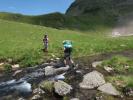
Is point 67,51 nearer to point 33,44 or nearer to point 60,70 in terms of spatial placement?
point 60,70

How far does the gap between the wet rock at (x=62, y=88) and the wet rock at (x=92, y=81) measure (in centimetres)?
131

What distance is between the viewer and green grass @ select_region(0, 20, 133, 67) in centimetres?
4222

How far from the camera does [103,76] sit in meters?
28.8

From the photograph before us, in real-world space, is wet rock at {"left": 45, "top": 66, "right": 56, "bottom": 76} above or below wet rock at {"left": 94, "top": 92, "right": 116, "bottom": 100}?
above

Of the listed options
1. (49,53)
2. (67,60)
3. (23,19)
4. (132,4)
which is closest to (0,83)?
(67,60)

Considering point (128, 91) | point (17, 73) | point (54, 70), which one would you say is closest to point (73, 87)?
point (128, 91)

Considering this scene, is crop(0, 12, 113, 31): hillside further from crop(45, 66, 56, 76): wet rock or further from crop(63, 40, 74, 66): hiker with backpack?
crop(45, 66, 56, 76): wet rock

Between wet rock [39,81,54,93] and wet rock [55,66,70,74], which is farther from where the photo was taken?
wet rock [55,66,70,74]

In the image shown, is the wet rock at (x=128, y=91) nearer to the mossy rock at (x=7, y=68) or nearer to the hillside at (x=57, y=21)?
the mossy rock at (x=7, y=68)

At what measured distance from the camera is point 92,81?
2745cm

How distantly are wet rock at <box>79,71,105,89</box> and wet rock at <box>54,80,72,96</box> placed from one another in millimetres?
1306

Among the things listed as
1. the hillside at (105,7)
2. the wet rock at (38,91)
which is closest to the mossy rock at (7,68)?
the wet rock at (38,91)

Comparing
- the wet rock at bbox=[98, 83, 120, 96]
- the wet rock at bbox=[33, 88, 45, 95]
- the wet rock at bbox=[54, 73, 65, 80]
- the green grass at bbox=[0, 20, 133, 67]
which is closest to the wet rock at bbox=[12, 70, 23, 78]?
the green grass at bbox=[0, 20, 133, 67]

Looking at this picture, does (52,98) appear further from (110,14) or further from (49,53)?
(110,14)
